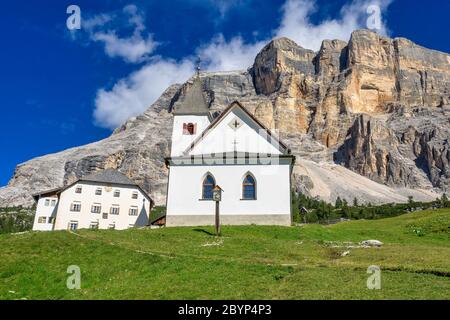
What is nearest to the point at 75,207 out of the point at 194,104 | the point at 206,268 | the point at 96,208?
the point at 96,208

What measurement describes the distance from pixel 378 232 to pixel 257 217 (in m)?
Result: 10.3

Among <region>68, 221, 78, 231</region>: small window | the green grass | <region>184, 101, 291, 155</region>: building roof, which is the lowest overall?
the green grass

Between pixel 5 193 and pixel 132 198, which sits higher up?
pixel 5 193

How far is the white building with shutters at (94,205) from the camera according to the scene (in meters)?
59.4

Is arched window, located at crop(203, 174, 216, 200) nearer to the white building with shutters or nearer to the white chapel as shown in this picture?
the white chapel

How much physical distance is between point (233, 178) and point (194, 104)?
1263 cm

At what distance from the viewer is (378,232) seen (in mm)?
34625

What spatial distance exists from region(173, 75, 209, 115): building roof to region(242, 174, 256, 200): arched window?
11376mm

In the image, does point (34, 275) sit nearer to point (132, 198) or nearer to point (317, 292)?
point (317, 292)

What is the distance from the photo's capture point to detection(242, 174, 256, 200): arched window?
117 ft

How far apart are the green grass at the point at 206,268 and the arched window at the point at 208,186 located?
7231 millimetres

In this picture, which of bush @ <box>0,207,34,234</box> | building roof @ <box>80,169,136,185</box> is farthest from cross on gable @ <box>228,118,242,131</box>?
bush @ <box>0,207,34,234</box>
